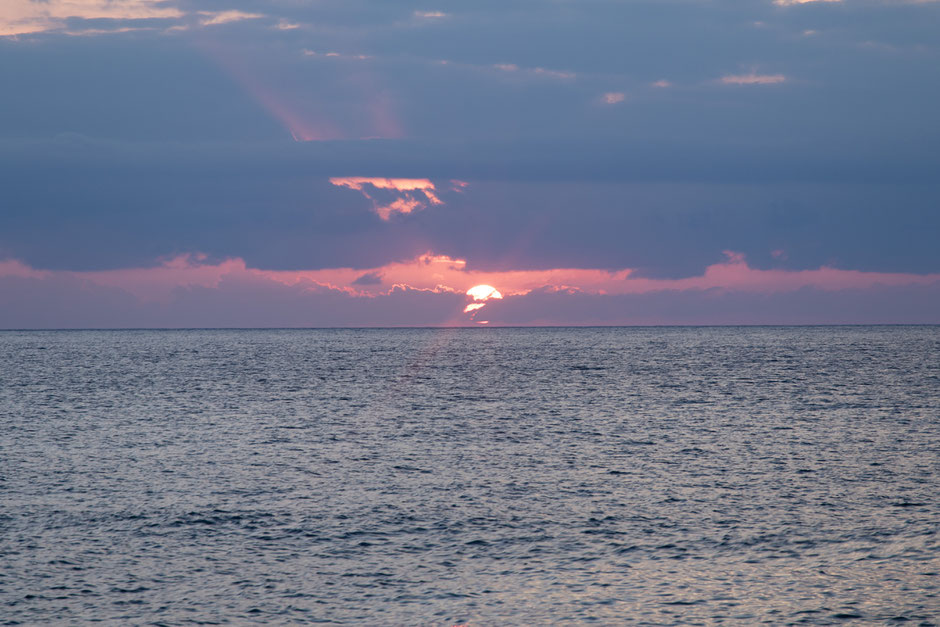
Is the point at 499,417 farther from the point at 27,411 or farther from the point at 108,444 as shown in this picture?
the point at 27,411

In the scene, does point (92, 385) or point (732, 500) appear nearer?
point (732, 500)

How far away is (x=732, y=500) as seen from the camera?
37812mm

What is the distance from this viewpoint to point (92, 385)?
10781cm

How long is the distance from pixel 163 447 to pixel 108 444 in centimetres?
385

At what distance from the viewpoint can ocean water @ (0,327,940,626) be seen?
24875 mm

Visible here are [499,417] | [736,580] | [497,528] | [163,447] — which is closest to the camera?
[736,580]

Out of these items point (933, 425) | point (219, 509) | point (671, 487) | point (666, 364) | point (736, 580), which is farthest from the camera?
point (666, 364)

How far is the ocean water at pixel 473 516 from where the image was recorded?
2488cm

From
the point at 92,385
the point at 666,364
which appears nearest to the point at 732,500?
the point at 92,385

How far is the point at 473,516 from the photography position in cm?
3494

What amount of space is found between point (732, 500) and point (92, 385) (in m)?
91.0

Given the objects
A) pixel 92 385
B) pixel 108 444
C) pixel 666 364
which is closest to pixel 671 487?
pixel 108 444

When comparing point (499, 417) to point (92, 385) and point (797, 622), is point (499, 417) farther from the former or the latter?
point (92, 385)

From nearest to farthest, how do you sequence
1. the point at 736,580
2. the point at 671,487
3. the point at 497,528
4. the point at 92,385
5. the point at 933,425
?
the point at 736,580, the point at 497,528, the point at 671,487, the point at 933,425, the point at 92,385
